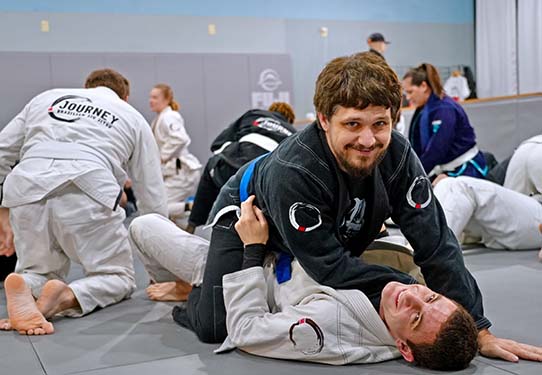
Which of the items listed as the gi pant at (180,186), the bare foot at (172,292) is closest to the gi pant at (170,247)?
the bare foot at (172,292)

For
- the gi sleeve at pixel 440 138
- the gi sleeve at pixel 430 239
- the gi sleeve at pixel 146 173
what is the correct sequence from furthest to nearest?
1. the gi sleeve at pixel 440 138
2. the gi sleeve at pixel 146 173
3. the gi sleeve at pixel 430 239

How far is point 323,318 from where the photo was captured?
2.28 m

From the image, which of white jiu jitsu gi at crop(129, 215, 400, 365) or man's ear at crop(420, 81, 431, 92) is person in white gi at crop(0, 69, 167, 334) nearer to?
white jiu jitsu gi at crop(129, 215, 400, 365)

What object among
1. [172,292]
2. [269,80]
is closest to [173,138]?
[172,292]

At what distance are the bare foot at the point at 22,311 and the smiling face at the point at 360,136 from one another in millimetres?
1526

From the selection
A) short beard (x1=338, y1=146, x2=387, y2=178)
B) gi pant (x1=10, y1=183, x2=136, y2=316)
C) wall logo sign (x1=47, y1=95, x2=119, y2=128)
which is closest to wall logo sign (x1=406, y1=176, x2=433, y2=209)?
short beard (x1=338, y1=146, x2=387, y2=178)

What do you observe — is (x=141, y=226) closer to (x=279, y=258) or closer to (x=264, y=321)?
(x=279, y=258)

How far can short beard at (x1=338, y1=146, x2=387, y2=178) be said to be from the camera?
7.37ft

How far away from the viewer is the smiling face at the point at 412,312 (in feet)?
6.97

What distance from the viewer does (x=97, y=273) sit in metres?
3.37

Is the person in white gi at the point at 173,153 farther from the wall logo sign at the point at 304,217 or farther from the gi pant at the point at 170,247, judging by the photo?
the wall logo sign at the point at 304,217

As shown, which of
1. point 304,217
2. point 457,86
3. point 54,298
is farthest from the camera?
point 457,86

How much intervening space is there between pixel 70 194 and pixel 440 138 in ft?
10.7

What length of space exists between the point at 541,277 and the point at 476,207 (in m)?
0.79
